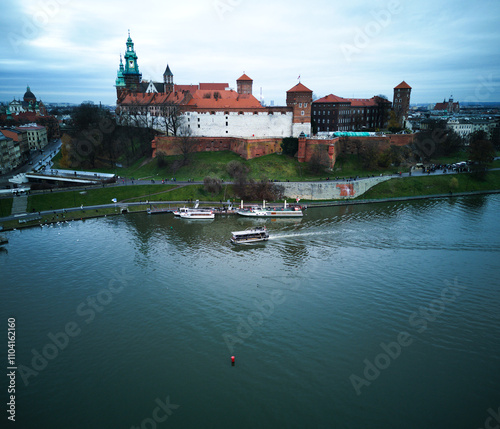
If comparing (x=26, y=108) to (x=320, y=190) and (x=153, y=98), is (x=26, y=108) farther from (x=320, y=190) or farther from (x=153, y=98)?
(x=320, y=190)

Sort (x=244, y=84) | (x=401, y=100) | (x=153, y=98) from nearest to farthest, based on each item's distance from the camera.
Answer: (x=244, y=84), (x=401, y=100), (x=153, y=98)

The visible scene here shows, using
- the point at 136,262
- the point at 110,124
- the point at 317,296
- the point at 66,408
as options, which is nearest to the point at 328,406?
the point at 317,296

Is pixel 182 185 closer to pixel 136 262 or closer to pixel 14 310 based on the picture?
pixel 136 262

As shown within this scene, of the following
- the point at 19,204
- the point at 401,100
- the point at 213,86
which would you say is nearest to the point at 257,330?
the point at 19,204

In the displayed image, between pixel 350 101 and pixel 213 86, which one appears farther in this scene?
pixel 213 86

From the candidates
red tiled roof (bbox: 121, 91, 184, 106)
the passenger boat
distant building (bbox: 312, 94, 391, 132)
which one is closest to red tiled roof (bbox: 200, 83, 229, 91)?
red tiled roof (bbox: 121, 91, 184, 106)

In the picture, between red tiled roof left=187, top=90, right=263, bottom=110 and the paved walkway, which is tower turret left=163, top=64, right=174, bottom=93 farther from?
the paved walkway

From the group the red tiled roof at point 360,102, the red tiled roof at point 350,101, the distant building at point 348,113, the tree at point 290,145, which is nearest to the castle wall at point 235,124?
the tree at point 290,145
